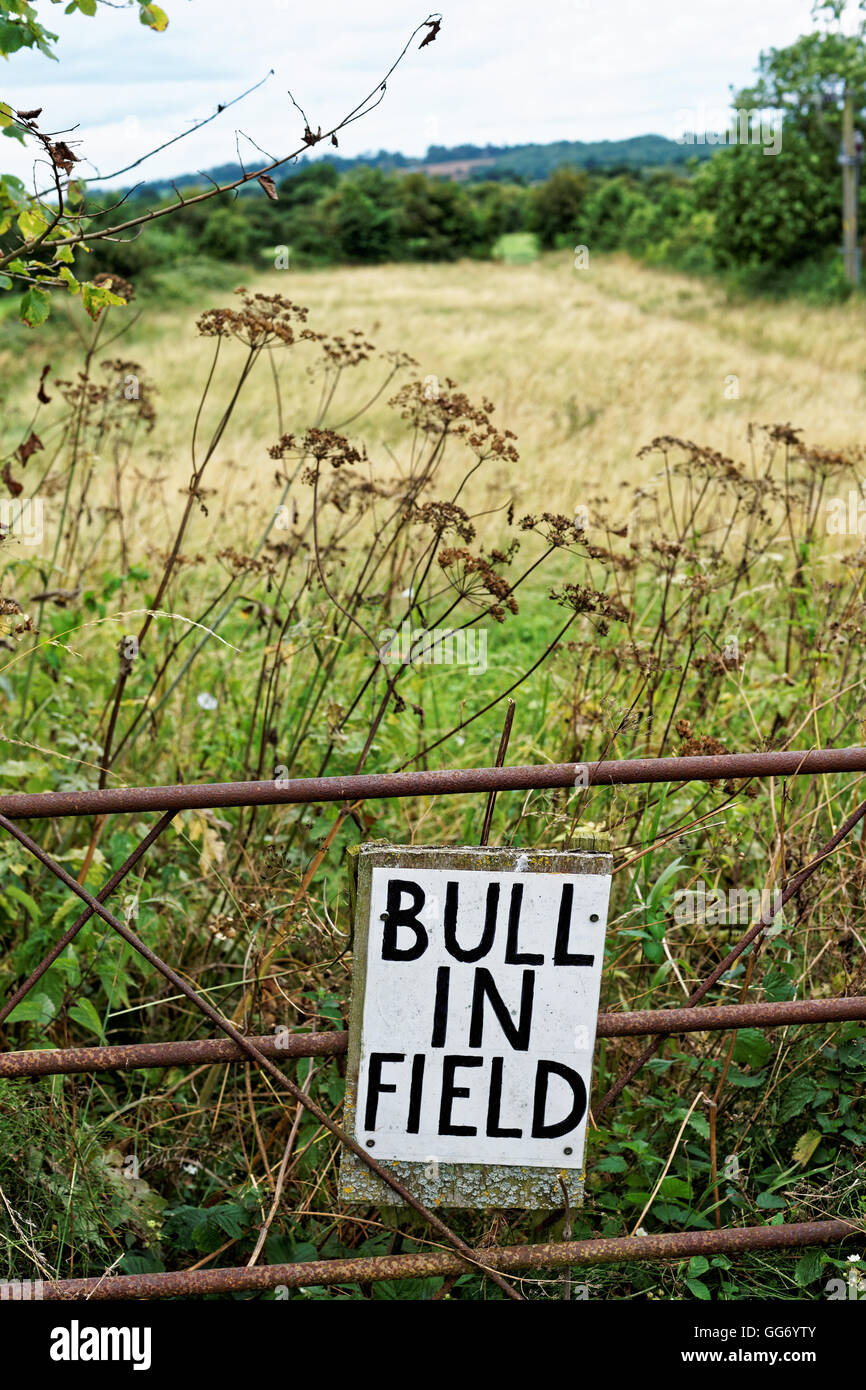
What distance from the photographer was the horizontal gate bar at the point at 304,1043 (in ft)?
6.45

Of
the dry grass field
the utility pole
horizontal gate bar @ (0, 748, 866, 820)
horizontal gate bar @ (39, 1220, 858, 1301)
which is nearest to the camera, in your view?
horizontal gate bar @ (0, 748, 866, 820)

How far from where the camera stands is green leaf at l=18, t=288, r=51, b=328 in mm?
2432

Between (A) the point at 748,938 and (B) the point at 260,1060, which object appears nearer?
(B) the point at 260,1060

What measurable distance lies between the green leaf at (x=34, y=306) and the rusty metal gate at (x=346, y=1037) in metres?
1.08

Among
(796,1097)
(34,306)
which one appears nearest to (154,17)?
(34,306)

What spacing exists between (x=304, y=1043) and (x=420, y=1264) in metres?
0.45

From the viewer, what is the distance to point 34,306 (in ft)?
8.02

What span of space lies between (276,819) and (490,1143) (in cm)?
145

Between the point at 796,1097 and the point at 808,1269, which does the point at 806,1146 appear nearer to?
the point at 796,1097

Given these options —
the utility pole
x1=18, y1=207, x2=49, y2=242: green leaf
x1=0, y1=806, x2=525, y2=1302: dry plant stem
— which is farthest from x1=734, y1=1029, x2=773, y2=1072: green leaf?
the utility pole

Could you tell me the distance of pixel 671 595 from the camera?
229 inches

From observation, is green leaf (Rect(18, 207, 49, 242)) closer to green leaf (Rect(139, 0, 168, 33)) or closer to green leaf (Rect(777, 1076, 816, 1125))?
green leaf (Rect(139, 0, 168, 33))

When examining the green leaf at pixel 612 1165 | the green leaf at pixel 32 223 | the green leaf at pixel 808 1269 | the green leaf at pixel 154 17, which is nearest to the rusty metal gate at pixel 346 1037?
the green leaf at pixel 808 1269

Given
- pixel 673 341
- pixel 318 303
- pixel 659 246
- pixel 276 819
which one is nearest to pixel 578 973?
pixel 276 819
